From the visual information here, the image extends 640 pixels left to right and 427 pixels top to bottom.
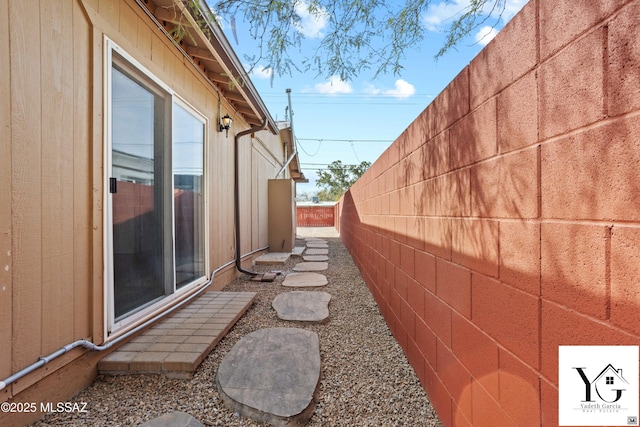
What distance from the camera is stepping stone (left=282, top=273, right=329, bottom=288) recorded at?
14.1 feet

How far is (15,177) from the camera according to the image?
144 centimetres

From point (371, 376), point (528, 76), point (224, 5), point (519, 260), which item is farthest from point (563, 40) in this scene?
point (371, 376)

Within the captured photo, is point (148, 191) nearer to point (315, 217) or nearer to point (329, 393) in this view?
point (329, 393)

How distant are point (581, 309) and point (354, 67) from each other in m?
2.15

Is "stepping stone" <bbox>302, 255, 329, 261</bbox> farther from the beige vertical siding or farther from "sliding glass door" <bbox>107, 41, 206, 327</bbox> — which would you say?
the beige vertical siding

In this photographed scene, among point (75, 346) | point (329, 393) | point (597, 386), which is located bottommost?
point (329, 393)

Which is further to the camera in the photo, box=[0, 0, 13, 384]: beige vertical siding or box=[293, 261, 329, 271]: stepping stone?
box=[293, 261, 329, 271]: stepping stone

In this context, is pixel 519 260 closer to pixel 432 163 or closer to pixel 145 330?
pixel 432 163

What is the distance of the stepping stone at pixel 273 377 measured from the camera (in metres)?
1.56

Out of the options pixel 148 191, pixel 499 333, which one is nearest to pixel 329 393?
pixel 499 333

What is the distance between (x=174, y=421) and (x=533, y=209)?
182 cm

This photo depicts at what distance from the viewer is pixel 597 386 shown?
85 cm

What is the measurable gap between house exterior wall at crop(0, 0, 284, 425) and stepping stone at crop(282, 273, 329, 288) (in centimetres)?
261

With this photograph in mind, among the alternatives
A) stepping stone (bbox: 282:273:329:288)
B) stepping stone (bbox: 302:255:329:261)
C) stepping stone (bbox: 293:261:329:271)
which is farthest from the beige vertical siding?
stepping stone (bbox: 302:255:329:261)
